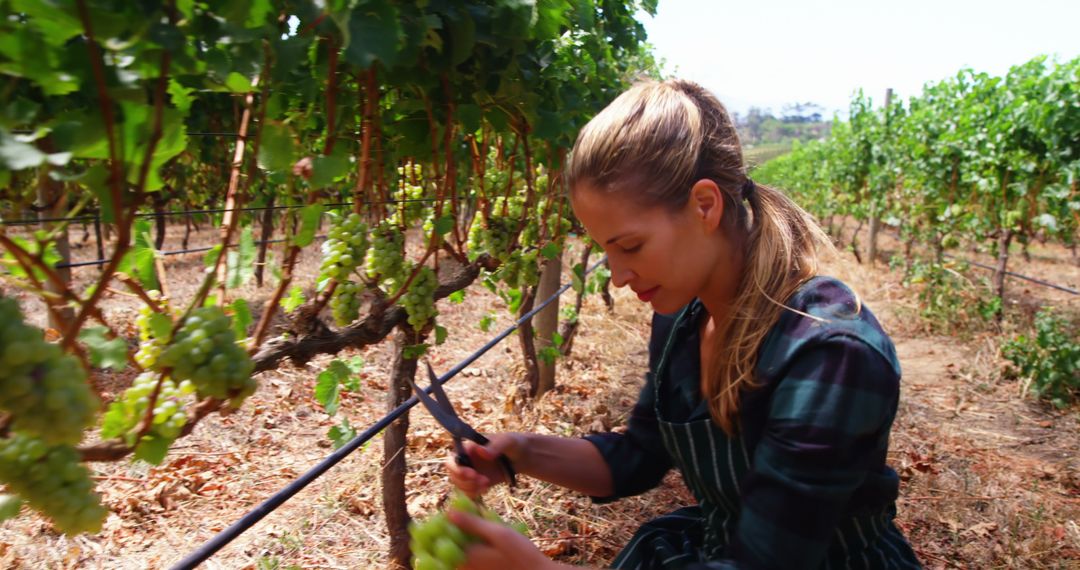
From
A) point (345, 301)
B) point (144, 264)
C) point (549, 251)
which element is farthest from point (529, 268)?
point (144, 264)

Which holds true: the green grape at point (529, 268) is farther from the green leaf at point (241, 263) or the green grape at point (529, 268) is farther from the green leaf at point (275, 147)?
the green leaf at point (275, 147)

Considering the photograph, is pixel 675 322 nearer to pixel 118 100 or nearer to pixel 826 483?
pixel 826 483

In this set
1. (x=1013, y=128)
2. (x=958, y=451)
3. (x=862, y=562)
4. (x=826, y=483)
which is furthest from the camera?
(x=1013, y=128)

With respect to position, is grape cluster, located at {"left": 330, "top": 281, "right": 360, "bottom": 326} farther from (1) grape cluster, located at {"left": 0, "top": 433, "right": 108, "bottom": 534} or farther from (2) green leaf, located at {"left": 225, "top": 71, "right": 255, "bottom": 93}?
(1) grape cluster, located at {"left": 0, "top": 433, "right": 108, "bottom": 534}

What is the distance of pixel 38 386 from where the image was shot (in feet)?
2.57

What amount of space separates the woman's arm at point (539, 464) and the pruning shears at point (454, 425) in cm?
1

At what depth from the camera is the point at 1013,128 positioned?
267 inches

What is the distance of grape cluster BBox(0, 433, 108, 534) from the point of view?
863 mm

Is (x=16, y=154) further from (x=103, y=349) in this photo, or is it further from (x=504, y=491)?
(x=504, y=491)

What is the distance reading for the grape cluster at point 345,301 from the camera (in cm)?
189

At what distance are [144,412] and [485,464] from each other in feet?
2.28

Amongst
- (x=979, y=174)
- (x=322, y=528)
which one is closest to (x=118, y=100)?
(x=322, y=528)

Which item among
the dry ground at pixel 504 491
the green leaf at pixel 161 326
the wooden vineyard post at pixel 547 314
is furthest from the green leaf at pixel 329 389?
the wooden vineyard post at pixel 547 314

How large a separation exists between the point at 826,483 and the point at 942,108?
33.2 feet
